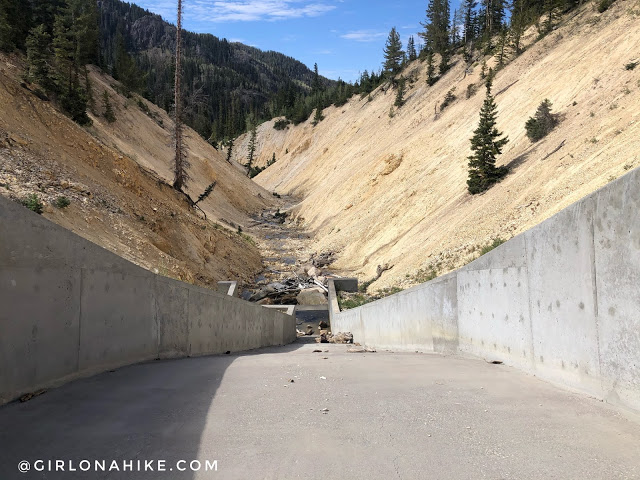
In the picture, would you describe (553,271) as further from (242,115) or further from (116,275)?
(242,115)

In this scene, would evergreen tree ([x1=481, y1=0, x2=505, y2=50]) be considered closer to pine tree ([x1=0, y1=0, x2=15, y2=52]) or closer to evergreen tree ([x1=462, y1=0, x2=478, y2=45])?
evergreen tree ([x1=462, y1=0, x2=478, y2=45])

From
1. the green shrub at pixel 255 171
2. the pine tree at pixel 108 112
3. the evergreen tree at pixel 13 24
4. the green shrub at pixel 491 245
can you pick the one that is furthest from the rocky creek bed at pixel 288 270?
the green shrub at pixel 255 171

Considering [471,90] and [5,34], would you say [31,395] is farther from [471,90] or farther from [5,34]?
[471,90]

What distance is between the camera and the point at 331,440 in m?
3.11

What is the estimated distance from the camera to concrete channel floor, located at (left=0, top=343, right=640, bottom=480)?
107 inches

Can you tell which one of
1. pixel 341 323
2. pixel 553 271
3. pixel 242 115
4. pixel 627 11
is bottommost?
pixel 341 323

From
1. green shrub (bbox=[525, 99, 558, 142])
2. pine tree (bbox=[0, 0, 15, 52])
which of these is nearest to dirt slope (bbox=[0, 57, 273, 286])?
pine tree (bbox=[0, 0, 15, 52])

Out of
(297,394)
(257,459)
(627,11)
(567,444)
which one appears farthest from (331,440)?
(627,11)

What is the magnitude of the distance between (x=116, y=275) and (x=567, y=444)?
4.63m

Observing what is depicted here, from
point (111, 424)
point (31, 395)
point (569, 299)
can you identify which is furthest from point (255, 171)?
point (111, 424)

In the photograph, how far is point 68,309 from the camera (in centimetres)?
433

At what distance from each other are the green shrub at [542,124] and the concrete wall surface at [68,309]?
19.4 meters

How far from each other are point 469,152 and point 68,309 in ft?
83.3

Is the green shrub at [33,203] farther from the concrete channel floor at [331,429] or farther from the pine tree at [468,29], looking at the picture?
the pine tree at [468,29]
